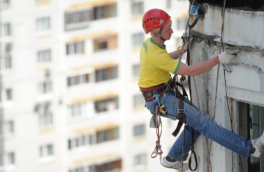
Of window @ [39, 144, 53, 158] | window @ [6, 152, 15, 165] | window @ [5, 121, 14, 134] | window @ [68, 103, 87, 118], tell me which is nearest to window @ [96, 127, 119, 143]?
window @ [68, 103, 87, 118]

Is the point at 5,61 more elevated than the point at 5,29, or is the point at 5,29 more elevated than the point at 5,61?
the point at 5,29

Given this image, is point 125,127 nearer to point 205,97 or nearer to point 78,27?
point 78,27

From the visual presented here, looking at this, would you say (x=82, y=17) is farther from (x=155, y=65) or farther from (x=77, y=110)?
(x=155, y=65)

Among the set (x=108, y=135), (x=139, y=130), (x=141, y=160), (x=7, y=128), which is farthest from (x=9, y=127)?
(x=141, y=160)

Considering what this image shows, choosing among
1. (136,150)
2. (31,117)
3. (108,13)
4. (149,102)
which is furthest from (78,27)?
(149,102)

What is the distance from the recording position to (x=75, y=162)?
1889 inches

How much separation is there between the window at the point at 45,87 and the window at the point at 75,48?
88.7 inches

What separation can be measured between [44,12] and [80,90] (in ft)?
18.8

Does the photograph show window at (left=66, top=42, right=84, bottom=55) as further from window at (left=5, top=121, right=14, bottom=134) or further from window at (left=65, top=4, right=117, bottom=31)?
window at (left=5, top=121, right=14, bottom=134)

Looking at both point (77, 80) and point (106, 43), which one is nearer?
point (77, 80)

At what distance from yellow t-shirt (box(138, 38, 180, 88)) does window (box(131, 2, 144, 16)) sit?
37448 mm

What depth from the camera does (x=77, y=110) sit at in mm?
47938

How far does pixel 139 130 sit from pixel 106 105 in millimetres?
2846

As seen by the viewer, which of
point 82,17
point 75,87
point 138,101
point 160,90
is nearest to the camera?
point 160,90
